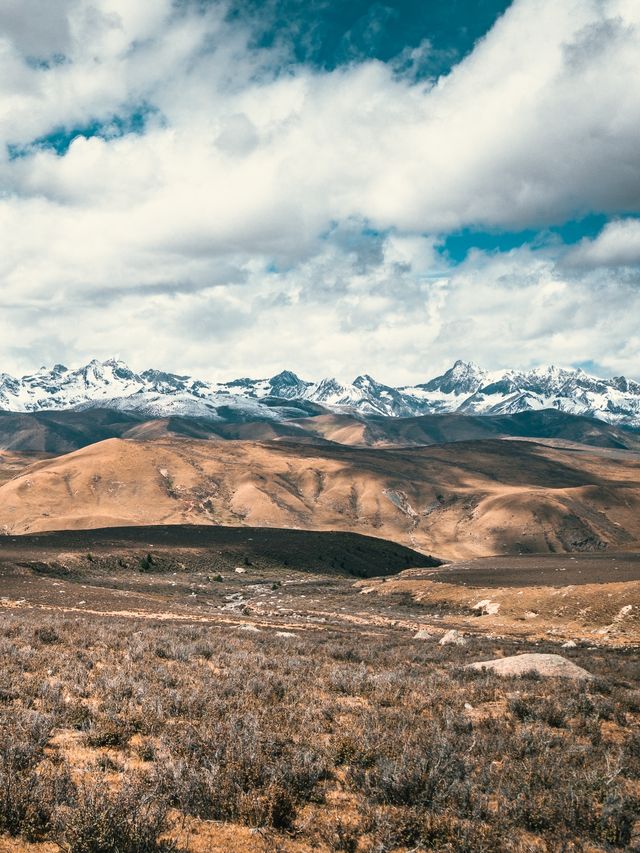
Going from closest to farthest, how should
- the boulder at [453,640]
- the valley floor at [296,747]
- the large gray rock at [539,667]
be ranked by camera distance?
the valley floor at [296,747], the large gray rock at [539,667], the boulder at [453,640]

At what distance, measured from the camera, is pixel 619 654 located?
29.4 metres

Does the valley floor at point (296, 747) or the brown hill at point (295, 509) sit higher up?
the valley floor at point (296, 747)

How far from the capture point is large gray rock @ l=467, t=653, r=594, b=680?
63.6ft

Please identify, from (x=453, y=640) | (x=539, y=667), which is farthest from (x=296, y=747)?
(x=453, y=640)

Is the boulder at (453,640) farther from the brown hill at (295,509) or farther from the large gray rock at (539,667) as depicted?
the brown hill at (295,509)

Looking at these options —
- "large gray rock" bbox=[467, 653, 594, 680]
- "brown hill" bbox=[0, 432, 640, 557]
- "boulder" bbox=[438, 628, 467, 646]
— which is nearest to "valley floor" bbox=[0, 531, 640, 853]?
"large gray rock" bbox=[467, 653, 594, 680]

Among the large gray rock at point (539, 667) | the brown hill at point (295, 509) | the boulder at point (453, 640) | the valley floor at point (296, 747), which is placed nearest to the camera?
the valley floor at point (296, 747)

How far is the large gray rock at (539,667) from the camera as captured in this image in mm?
19391

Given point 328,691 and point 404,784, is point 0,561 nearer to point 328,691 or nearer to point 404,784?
point 328,691

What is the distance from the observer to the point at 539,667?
1992 centimetres

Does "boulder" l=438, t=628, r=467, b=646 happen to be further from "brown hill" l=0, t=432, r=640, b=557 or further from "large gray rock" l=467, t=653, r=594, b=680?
"brown hill" l=0, t=432, r=640, b=557

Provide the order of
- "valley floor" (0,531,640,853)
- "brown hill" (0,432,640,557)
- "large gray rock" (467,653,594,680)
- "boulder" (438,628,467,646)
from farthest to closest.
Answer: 1. "brown hill" (0,432,640,557)
2. "boulder" (438,628,467,646)
3. "large gray rock" (467,653,594,680)
4. "valley floor" (0,531,640,853)

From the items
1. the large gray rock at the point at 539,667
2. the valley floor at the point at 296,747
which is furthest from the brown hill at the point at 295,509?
the large gray rock at the point at 539,667

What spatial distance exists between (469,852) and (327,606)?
184ft
